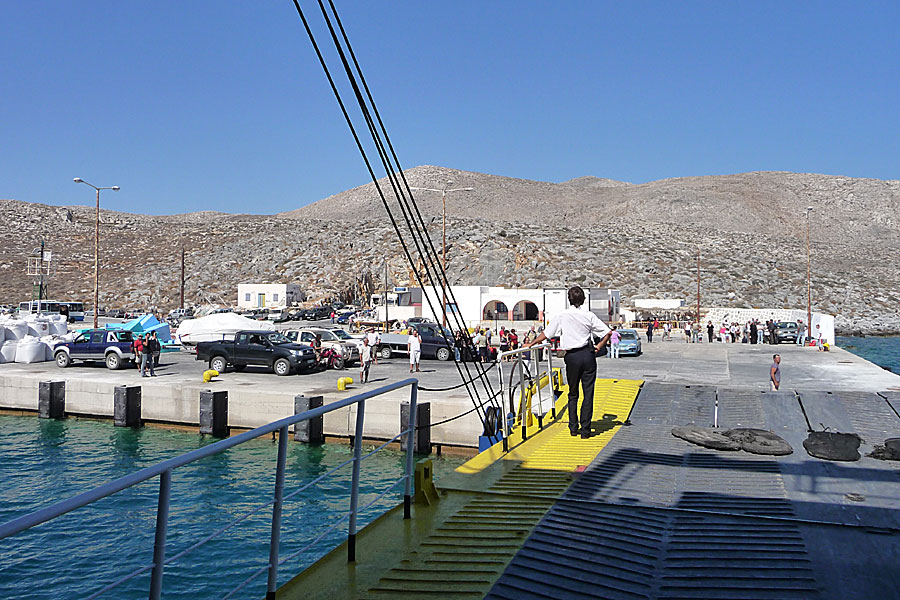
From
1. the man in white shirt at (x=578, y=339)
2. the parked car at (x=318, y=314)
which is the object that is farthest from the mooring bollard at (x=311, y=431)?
the parked car at (x=318, y=314)

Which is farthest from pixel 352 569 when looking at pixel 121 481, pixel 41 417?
pixel 41 417

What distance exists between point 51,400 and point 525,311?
1708 inches

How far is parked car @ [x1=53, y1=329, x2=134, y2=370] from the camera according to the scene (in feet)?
95.0

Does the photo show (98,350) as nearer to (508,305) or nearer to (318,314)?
(508,305)

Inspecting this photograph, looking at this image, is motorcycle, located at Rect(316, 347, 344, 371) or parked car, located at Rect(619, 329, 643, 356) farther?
parked car, located at Rect(619, 329, 643, 356)

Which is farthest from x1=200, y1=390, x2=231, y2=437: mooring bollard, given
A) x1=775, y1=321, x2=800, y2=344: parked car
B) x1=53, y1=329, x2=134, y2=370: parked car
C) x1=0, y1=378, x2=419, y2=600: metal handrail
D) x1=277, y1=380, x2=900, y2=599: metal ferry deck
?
x1=775, y1=321, x2=800, y2=344: parked car

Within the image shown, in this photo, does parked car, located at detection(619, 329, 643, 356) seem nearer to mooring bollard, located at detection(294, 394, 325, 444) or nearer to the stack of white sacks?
mooring bollard, located at detection(294, 394, 325, 444)

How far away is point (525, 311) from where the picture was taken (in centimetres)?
6147

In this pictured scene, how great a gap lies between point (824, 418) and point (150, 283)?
97697mm

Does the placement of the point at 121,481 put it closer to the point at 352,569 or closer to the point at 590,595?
the point at 352,569

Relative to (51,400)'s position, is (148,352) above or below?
above

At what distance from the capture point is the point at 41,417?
2280cm

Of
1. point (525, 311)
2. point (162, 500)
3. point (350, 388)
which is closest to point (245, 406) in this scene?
point (350, 388)

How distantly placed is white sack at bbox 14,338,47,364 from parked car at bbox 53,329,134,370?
6.74 ft
